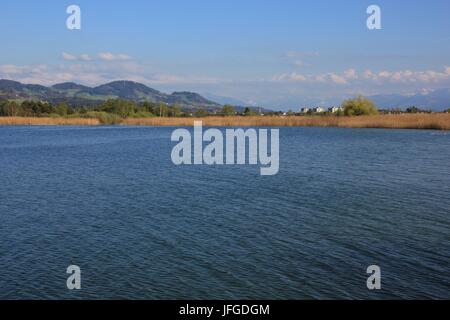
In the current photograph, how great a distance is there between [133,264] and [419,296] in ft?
22.7

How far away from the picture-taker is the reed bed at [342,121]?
6297 cm

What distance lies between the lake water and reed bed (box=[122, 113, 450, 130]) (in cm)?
3725

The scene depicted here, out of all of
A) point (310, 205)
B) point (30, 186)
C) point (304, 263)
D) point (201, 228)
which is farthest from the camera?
point (30, 186)

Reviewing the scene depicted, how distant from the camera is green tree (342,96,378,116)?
8362 centimetres

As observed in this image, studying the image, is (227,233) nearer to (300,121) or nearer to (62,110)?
(300,121)

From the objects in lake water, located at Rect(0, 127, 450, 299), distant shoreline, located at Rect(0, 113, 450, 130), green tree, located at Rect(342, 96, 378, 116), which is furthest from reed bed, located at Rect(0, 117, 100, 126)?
lake water, located at Rect(0, 127, 450, 299)

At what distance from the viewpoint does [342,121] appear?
249ft

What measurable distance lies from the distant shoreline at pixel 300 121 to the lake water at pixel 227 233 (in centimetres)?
3746

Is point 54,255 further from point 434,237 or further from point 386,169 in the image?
point 386,169

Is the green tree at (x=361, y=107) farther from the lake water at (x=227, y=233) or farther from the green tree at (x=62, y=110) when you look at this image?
the green tree at (x=62, y=110)

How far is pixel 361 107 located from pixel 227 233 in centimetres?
7337

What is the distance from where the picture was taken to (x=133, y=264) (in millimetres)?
12383
